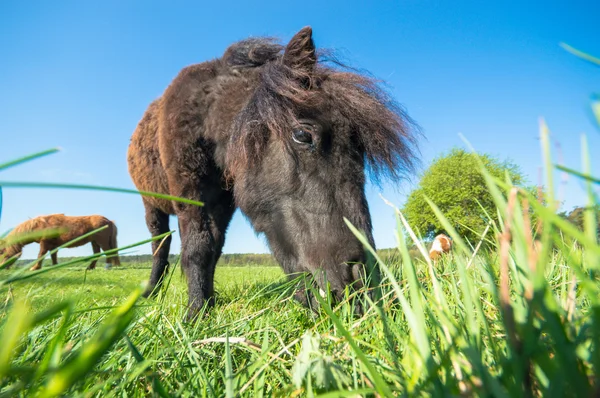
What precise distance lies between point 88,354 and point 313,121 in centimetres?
256

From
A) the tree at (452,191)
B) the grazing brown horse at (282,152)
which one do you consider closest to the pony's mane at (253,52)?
the grazing brown horse at (282,152)

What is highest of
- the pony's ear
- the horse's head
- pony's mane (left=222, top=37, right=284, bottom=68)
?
pony's mane (left=222, top=37, right=284, bottom=68)

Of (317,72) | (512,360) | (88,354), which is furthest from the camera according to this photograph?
(317,72)

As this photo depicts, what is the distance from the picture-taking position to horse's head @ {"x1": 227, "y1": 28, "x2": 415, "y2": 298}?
239 cm

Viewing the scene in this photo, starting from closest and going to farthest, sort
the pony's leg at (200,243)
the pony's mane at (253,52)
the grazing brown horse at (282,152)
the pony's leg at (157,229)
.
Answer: the grazing brown horse at (282,152) → the pony's leg at (200,243) → the pony's mane at (253,52) → the pony's leg at (157,229)

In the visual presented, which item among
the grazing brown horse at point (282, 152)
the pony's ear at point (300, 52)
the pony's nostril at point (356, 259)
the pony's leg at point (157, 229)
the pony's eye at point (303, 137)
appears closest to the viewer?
the pony's nostril at point (356, 259)

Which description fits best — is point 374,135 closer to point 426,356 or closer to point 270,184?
point 270,184

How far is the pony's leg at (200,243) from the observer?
3.28 meters

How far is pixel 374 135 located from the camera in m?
2.75

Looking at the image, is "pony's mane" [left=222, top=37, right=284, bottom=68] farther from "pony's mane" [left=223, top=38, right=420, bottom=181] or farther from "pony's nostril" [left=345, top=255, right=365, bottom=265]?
"pony's nostril" [left=345, top=255, right=365, bottom=265]

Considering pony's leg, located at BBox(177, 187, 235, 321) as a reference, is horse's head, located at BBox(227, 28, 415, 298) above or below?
above

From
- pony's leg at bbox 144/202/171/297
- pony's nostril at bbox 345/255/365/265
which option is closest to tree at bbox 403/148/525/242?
pony's leg at bbox 144/202/171/297

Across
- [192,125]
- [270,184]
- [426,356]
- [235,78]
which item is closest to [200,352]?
[426,356]

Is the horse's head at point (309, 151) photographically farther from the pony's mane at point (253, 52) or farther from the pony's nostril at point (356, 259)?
the pony's mane at point (253, 52)
